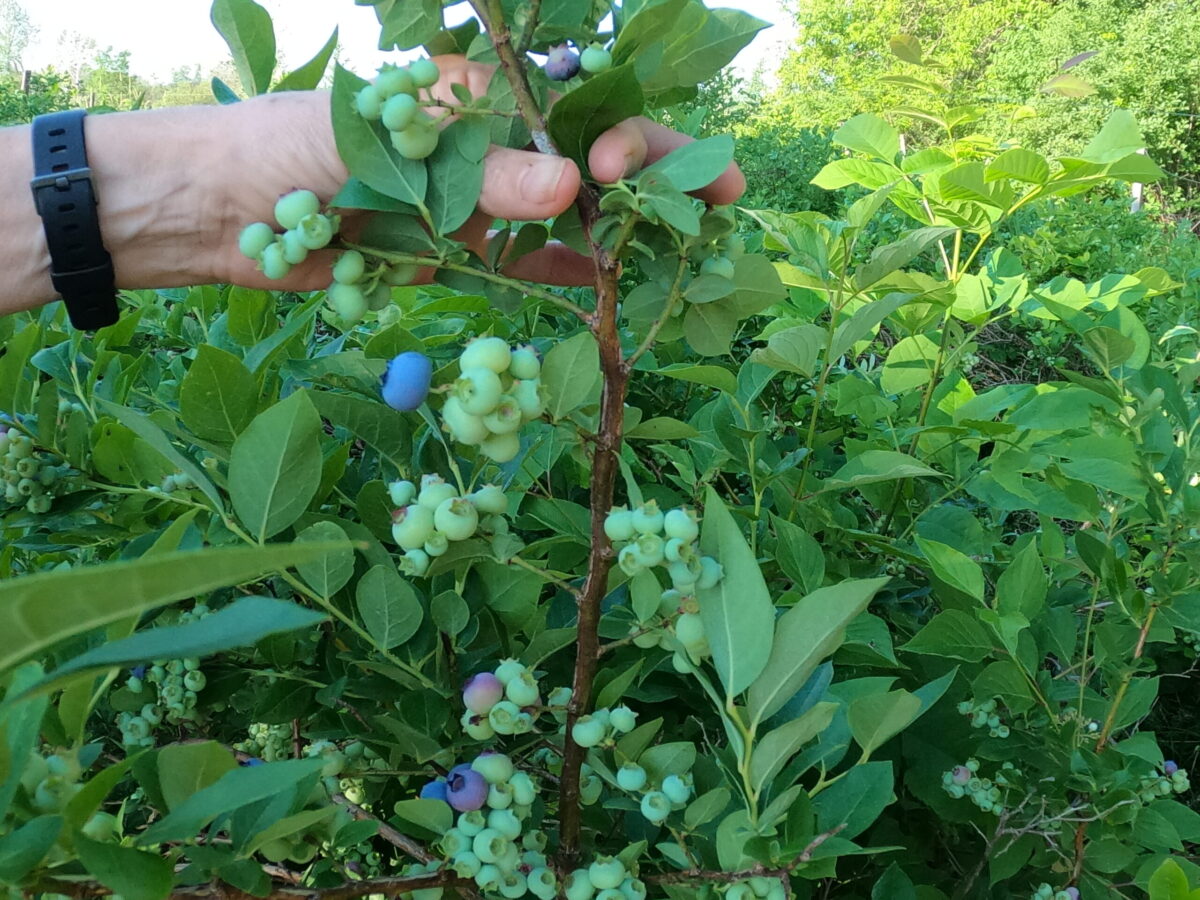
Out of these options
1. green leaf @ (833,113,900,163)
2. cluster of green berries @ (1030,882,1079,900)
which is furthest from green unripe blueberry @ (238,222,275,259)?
green leaf @ (833,113,900,163)

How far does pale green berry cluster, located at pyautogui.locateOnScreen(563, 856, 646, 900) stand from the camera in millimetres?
447

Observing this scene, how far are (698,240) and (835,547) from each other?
468 mm

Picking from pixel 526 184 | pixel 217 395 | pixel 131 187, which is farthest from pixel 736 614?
pixel 131 187

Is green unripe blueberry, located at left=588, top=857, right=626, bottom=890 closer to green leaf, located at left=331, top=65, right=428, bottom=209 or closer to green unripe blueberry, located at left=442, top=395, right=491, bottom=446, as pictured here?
green unripe blueberry, located at left=442, top=395, right=491, bottom=446

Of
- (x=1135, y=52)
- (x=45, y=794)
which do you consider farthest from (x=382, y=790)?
(x=1135, y=52)

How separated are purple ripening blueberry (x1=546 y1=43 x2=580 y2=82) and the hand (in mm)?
41

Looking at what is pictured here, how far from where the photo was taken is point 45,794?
1.10 ft

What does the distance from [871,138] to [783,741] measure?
36.4 inches

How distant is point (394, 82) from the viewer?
1.35 feet

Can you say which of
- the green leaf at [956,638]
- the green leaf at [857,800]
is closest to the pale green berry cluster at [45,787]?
the green leaf at [857,800]

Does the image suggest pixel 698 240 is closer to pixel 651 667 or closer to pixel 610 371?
pixel 610 371

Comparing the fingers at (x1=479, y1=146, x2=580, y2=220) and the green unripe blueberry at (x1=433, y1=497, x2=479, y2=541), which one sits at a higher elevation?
the fingers at (x1=479, y1=146, x2=580, y2=220)

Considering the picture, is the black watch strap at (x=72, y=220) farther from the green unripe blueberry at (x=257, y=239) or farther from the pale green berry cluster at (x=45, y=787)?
the pale green berry cluster at (x=45, y=787)

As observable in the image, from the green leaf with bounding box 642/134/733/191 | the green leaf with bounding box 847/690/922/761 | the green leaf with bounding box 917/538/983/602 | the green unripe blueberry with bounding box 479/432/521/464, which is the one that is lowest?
the green leaf with bounding box 917/538/983/602
